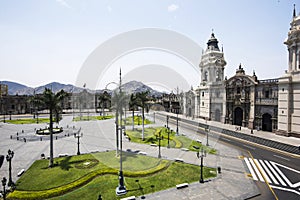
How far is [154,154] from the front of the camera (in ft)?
84.3

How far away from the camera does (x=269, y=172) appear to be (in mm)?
20016

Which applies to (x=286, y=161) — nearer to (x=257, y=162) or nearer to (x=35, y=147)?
(x=257, y=162)

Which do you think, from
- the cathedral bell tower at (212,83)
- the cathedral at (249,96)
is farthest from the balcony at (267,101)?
the cathedral bell tower at (212,83)

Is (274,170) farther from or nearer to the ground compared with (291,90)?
nearer to the ground

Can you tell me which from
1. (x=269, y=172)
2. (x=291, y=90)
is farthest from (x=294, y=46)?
(x=269, y=172)

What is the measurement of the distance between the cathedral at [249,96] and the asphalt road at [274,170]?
484 inches

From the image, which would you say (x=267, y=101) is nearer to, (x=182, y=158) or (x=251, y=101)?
(x=251, y=101)

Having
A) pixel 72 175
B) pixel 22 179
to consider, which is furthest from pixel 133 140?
pixel 22 179

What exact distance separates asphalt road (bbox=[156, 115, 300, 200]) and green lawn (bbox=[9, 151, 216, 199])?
5.23 metres

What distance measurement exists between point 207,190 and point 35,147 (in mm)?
28315

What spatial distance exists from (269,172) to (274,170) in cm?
115

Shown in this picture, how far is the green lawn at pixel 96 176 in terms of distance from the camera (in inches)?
595

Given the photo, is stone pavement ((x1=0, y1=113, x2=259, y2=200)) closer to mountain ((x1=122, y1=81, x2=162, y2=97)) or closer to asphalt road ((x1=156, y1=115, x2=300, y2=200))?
asphalt road ((x1=156, y1=115, x2=300, y2=200))

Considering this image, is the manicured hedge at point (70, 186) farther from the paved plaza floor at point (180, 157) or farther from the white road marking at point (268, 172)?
the white road marking at point (268, 172)
